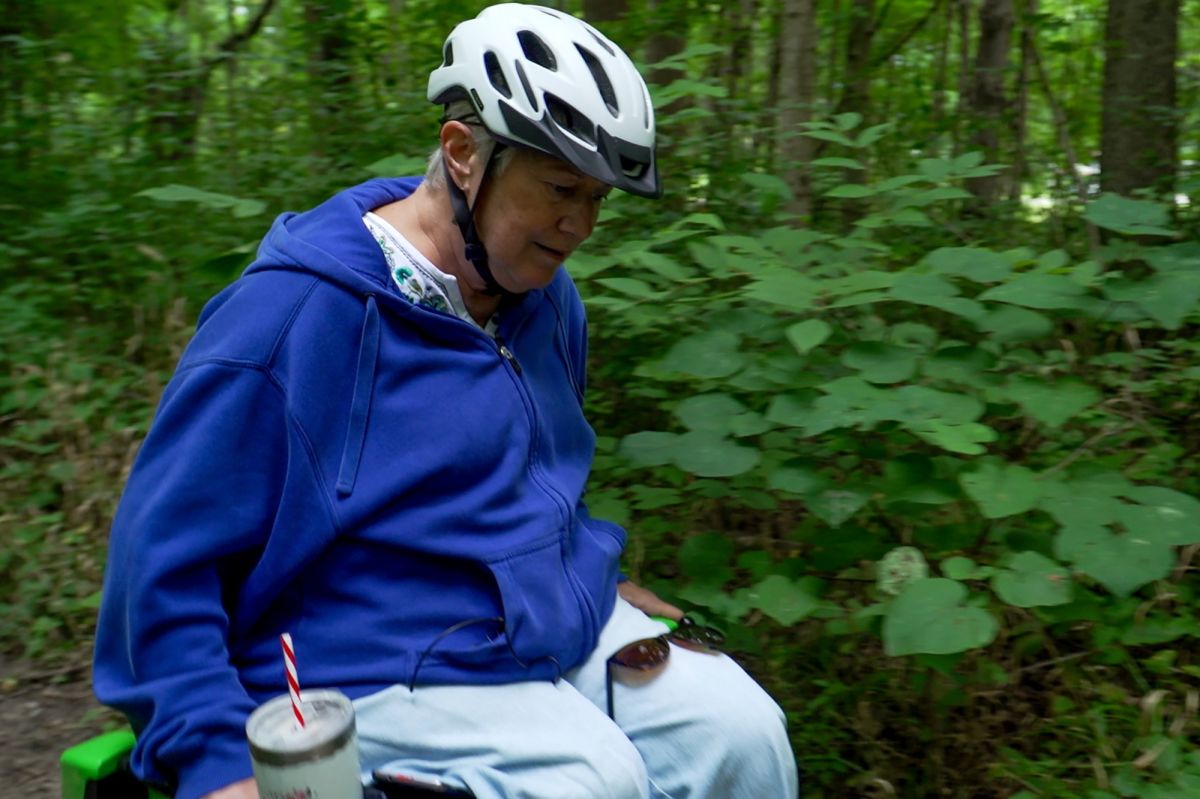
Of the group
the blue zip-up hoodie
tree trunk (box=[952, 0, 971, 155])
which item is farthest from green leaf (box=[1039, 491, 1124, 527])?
tree trunk (box=[952, 0, 971, 155])

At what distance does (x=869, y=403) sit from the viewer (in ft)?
7.59

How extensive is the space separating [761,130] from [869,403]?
2893mm

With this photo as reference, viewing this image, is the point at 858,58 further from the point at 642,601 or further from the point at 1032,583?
the point at 642,601

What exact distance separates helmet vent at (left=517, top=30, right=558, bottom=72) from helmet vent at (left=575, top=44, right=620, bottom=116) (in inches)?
2.5

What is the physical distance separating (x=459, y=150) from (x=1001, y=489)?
1.34 meters

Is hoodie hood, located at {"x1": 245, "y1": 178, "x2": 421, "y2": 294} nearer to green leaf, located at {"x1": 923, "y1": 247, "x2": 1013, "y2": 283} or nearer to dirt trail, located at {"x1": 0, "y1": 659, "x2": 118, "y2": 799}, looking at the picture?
green leaf, located at {"x1": 923, "y1": 247, "x2": 1013, "y2": 283}

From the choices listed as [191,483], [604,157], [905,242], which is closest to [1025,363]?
[905,242]

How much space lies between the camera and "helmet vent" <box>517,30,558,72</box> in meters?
1.97

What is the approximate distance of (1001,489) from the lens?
2281 mm

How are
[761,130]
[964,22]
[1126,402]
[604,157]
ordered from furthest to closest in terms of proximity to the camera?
[964,22] → [761,130] → [1126,402] → [604,157]

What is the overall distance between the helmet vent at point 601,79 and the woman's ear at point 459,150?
0.26 metres

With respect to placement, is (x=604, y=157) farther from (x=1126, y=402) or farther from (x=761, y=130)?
(x=761, y=130)

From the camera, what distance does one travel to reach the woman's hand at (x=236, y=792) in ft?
4.92

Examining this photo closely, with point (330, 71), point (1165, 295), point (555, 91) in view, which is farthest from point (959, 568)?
point (330, 71)
